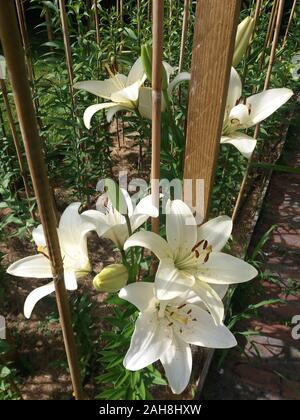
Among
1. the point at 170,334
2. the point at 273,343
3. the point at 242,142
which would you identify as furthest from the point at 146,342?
the point at 273,343

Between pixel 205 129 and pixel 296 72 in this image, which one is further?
pixel 296 72

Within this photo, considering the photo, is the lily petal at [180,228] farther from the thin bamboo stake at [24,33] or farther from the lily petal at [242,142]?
the thin bamboo stake at [24,33]

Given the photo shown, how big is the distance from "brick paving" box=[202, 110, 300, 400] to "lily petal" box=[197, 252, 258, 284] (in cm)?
85

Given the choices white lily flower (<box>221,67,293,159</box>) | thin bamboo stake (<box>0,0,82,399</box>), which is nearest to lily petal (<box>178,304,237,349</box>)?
thin bamboo stake (<box>0,0,82,399</box>)

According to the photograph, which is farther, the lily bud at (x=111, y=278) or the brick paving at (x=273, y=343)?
the brick paving at (x=273, y=343)

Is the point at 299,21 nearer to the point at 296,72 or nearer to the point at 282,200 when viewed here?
the point at 296,72

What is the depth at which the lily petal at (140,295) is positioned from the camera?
0.71 meters

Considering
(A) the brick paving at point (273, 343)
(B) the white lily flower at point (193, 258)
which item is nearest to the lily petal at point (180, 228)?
(B) the white lily flower at point (193, 258)

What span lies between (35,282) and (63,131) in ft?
2.08

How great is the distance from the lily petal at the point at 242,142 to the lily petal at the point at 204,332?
12.2 inches

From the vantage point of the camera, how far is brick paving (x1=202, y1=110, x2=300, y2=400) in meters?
1.52

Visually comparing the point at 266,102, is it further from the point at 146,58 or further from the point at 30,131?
the point at 30,131

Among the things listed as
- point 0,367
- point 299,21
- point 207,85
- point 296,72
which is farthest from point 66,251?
point 299,21

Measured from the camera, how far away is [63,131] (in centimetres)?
177
